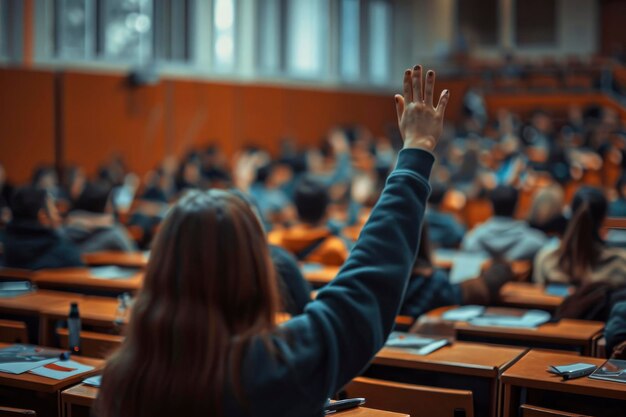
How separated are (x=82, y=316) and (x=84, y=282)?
1.13 meters

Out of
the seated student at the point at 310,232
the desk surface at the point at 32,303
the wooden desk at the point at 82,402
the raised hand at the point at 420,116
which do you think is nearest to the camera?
the raised hand at the point at 420,116

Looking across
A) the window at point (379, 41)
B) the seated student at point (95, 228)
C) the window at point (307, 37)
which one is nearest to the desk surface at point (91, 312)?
A: the seated student at point (95, 228)

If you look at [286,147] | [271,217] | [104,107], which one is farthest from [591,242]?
[286,147]

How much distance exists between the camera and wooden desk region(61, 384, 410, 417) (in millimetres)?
2441

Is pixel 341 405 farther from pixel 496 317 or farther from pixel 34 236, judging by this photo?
pixel 34 236

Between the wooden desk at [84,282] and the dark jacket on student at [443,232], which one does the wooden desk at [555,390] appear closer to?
the wooden desk at [84,282]

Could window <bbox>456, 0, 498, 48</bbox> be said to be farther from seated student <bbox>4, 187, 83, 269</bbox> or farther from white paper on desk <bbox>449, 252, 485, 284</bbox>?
seated student <bbox>4, 187, 83, 269</bbox>

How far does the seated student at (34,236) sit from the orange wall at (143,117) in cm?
709

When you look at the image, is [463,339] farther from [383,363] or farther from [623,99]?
[623,99]

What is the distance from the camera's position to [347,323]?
162 centimetres

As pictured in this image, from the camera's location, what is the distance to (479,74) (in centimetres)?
1952

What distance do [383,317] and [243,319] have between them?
296 mm

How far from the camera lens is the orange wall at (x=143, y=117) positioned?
12258 millimetres

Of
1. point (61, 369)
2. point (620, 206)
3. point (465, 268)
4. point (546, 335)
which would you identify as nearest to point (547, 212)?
point (620, 206)
